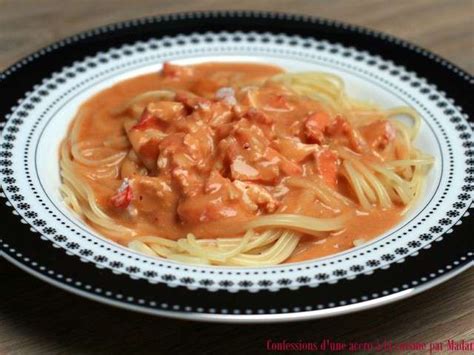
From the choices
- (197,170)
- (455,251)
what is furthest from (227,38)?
(455,251)

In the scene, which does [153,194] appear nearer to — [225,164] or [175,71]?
[225,164]

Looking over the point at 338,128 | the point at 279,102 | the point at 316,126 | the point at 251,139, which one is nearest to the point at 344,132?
the point at 338,128

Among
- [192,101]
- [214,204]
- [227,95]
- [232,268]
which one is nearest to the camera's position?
[232,268]

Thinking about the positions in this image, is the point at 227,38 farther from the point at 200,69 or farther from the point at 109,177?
the point at 109,177

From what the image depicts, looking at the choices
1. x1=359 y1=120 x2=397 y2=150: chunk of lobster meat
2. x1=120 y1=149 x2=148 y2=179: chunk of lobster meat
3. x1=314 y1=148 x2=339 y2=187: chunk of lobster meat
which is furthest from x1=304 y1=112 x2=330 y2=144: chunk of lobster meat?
x1=120 y1=149 x2=148 y2=179: chunk of lobster meat

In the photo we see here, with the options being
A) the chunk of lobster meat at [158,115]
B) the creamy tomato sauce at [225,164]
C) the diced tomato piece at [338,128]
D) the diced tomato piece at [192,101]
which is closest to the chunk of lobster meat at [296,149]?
the creamy tomato sauce at [225,164]

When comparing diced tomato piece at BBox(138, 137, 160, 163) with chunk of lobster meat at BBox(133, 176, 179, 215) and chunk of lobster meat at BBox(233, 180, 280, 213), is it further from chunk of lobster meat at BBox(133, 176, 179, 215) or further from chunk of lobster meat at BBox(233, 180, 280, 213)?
chunk of lobster meat at BBox(233, 180, 280, 213)

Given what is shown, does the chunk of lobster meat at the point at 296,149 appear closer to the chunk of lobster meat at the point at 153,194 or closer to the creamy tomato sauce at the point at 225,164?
the creamy tomato sauce at the point at 225,164
